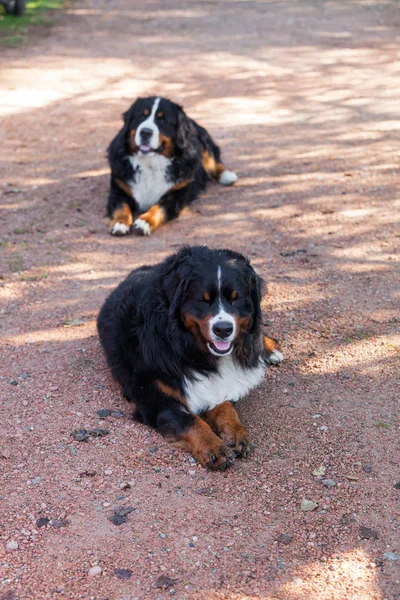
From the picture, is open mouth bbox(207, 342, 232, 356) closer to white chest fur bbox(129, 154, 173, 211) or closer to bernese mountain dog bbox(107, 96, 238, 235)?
bernese mountain dog bbox(107, 96, 238, 235)

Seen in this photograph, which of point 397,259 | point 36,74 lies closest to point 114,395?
point 397,259

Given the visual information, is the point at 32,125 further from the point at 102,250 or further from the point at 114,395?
the point at 114,395

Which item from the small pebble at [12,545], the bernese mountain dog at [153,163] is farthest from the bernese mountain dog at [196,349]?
the bernese mountain dog at [153,163]

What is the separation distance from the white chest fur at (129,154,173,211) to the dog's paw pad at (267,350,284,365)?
10.4 ft

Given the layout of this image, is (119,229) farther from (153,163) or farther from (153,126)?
(153,126)

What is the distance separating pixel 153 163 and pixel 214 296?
386 cm

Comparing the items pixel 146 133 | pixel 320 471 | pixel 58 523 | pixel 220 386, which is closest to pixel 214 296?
pixel 220 386

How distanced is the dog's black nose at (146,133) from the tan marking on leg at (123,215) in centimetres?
70

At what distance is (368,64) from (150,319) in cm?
910

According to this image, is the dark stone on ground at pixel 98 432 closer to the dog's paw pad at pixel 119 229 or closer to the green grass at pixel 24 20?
the dog's paw pad at pixel 119 229

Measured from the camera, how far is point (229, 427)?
4.43 metres

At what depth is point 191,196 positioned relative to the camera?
26.4 ft

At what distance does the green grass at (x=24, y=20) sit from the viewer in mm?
14023

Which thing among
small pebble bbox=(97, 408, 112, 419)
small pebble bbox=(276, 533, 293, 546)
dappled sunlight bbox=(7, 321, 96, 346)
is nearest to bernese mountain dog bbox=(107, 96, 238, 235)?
dappled sunlight bbox=(7, 321, 96, 346)
